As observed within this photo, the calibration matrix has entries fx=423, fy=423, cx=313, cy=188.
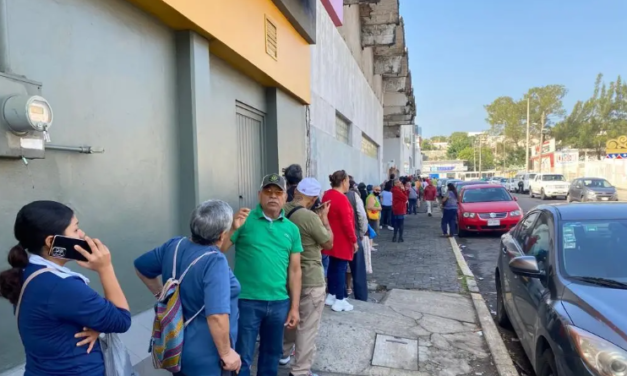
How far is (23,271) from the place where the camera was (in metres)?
1.80

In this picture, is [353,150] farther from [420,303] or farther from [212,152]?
[212,152]

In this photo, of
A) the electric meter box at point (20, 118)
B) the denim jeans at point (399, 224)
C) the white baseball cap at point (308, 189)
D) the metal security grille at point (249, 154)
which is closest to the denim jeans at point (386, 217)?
the denim jeans at point (399, 224)

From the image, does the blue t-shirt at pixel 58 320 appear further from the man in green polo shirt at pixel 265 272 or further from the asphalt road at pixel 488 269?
the asphalt road at pixel 488 269

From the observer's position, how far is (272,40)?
6.59 m

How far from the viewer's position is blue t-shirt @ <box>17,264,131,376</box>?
1.74 metres

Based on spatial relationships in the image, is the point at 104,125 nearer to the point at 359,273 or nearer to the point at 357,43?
the point at 359,273

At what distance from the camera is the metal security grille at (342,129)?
12.6 metres

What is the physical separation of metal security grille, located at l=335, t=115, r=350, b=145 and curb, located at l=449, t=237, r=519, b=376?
20.3ft

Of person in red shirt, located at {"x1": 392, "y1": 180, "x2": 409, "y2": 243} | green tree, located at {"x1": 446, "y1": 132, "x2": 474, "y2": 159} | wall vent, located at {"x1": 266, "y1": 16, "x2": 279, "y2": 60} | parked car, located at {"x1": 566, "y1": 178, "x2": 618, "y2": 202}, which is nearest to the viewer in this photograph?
wall vent, located at {"x1": 266, "y1": 16, "x2": 279, "y2": 60}

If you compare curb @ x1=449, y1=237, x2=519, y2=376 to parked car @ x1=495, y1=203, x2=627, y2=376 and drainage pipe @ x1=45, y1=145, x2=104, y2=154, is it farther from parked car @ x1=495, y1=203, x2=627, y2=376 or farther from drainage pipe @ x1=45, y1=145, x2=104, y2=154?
drainage pipe @ x1=45, y1=145, x2=104, y2=154

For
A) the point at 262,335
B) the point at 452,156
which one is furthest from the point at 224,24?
the point at 452,156

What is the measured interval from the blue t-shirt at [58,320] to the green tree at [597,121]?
65.3 metres

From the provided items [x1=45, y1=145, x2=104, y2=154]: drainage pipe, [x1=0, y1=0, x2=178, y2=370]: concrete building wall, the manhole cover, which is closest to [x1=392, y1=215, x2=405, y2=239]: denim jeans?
the manhole cover

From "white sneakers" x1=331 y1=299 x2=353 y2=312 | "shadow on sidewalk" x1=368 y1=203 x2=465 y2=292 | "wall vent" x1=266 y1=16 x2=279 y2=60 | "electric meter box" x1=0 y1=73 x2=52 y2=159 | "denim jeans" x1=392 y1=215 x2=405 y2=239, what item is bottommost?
"shadow on sidewalk" x1=368 y1=203 x2=465 y2=292
